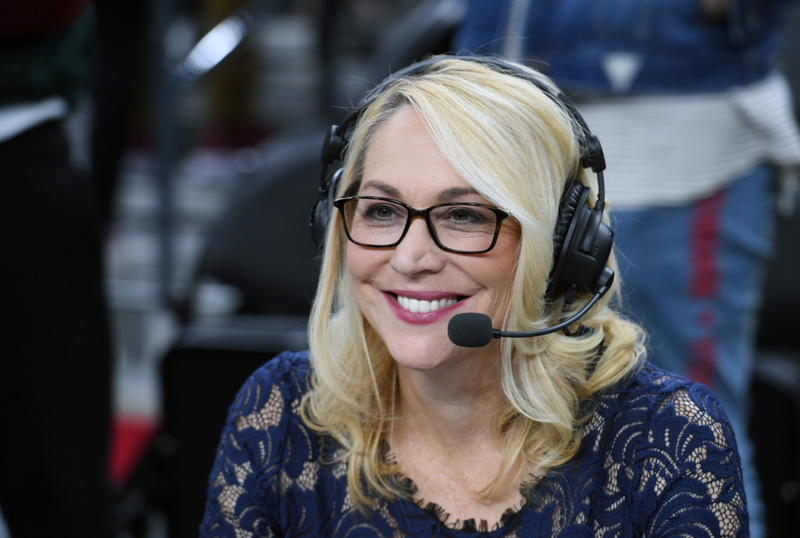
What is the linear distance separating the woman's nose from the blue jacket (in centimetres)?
90

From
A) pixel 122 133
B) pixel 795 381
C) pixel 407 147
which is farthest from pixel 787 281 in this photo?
pixel 122 133

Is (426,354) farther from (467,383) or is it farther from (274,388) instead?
(274,388)

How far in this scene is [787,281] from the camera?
2992 mm

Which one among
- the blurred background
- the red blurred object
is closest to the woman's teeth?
the blurred background

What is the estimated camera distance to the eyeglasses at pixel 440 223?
132 centimetres

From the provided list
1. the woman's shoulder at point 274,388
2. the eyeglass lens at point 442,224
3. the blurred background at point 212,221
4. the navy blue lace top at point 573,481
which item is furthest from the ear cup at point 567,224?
the blurred background at point 212,221

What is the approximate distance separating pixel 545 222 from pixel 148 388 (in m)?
2.65

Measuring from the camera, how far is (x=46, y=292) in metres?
1.96

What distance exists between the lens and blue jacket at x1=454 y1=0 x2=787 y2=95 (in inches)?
82.5

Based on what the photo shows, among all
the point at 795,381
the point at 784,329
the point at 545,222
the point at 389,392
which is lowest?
the point at 784,329

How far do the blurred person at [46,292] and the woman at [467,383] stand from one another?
25.0 inches

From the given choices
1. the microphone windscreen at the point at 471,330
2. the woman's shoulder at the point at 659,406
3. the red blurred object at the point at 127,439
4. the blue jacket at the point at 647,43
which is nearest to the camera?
the microphone windscreen at the point at 471,330

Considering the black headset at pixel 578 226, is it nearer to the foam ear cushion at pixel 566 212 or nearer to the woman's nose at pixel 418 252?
the foam ear cushion at pixel 566 212

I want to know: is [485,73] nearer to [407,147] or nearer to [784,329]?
[407,147]
